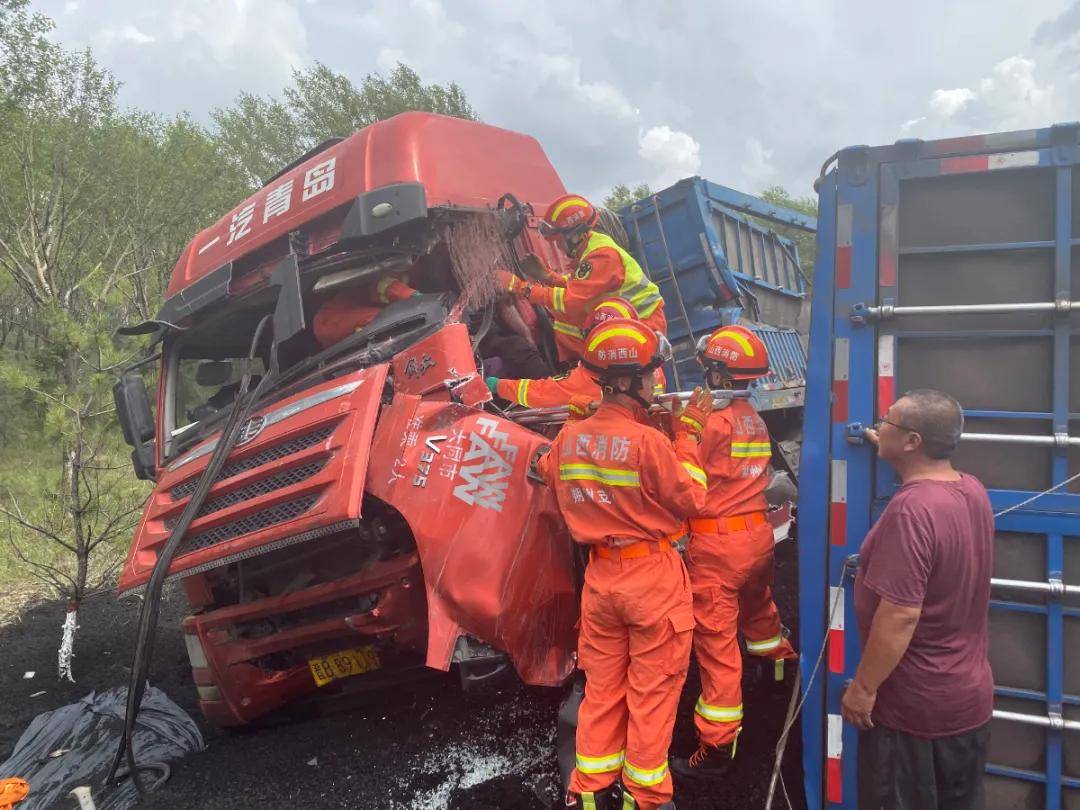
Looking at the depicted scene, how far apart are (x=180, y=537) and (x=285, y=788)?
Result: 129 cm

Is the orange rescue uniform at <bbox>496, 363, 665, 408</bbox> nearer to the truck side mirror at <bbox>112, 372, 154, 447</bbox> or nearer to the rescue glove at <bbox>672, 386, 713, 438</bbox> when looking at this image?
the rescue glove at <bbox>672, 386, 713, 438</bbox>

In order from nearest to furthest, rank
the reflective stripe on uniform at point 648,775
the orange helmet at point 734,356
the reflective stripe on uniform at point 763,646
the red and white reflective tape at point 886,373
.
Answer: the red and white reflective tape at point 886,373
the reflective stripe on uniform at point 648,775
the orange helmet at point 734,356
the reflective stripe on uniform at point 763,646

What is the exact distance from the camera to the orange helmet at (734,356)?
3.04 metres

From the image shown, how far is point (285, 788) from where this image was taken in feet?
10.0

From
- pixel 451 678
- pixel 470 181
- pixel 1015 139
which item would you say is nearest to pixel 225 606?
pixel 451 678

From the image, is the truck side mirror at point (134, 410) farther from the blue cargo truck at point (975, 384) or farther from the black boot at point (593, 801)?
the blue cargo truck at point (975, 384)

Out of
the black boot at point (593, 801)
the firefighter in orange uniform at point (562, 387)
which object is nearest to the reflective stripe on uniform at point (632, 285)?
the firefighter in orange uniform at point (562, 387)

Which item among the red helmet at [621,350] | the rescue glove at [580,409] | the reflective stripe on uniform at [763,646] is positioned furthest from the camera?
the reflective stripe on uniform at [763,646]

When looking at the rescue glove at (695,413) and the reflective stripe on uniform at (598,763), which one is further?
the rescue glove at (695,413)

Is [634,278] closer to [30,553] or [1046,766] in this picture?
[1046,766]

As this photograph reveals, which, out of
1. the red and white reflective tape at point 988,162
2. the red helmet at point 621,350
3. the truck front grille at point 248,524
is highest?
the red and white reflective tape at point 988,162

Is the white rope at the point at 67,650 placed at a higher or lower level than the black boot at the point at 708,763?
lower

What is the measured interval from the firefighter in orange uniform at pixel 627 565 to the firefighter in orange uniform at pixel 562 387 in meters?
0.69

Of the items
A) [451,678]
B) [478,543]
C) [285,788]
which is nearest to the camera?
[478,543]
